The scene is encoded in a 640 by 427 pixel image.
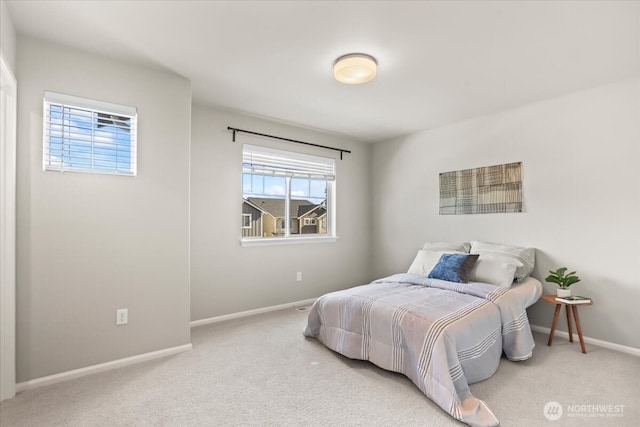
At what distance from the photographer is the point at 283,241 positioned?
4.23m

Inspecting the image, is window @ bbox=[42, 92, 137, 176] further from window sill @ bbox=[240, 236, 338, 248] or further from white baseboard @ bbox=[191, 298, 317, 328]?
white baseboard @ bbox=[191, 298, 317, 328]

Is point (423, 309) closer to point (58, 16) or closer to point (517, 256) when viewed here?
point (517, 256)

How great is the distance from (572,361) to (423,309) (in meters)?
1.44

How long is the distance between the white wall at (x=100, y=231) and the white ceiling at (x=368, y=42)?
23 cm

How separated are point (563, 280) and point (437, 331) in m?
1.69

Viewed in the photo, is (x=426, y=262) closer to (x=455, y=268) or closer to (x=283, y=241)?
(x=455, y=268)

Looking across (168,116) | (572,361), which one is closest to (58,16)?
(168,116)

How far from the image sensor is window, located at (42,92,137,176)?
2330 millimetres

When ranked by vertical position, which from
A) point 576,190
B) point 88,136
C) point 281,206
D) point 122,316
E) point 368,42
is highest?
point 368,42

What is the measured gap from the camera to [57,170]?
2.33 m

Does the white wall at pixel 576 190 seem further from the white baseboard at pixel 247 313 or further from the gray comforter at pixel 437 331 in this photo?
the white baseboard at pixel 247 313

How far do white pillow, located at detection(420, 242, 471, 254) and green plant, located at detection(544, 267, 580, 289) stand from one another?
0.87 metres

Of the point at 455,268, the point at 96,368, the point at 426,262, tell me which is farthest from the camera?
the point at 426,262
